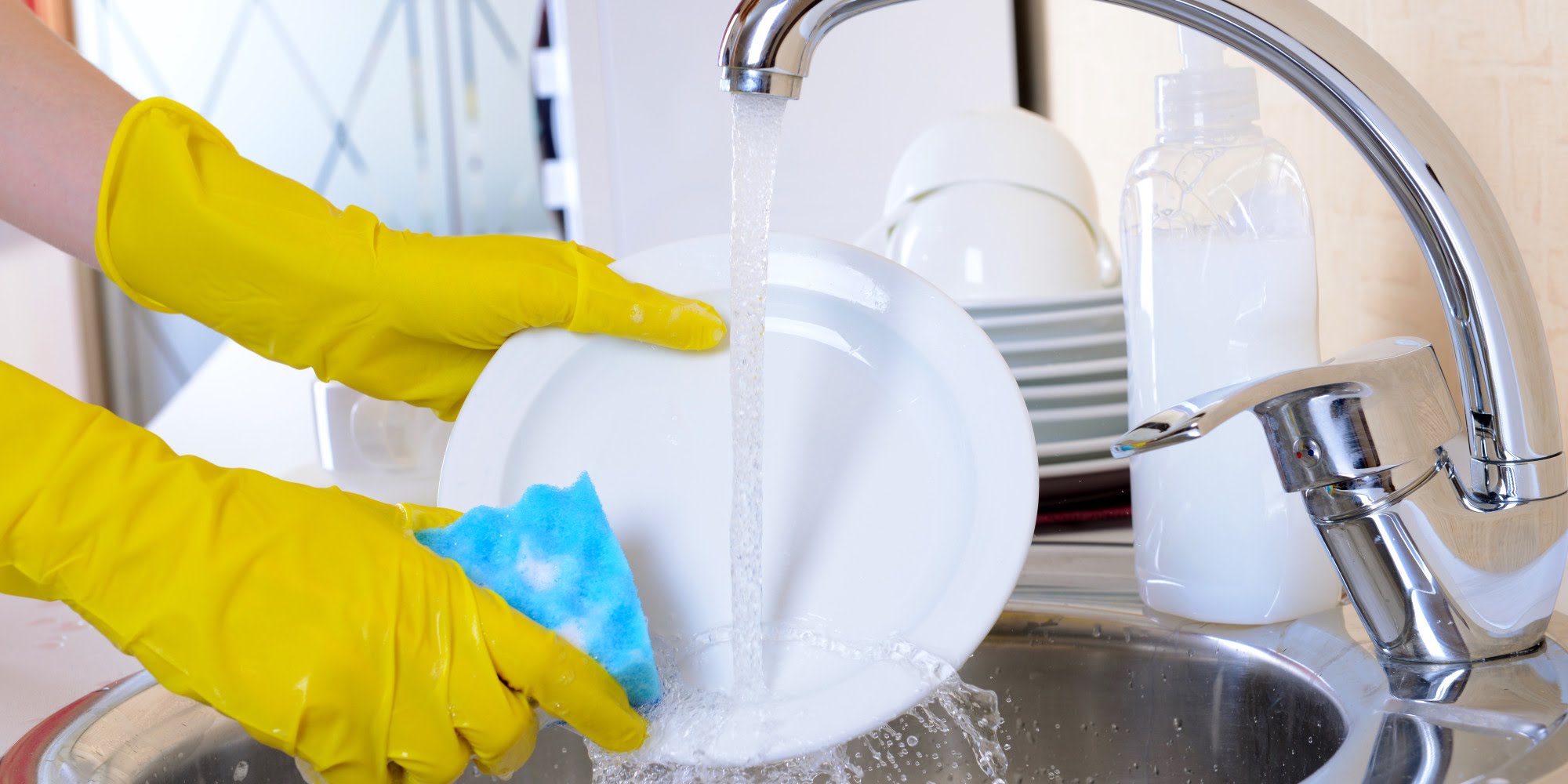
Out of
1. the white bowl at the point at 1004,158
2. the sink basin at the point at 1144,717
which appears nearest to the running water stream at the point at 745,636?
the sink basin at the point at 1144,717

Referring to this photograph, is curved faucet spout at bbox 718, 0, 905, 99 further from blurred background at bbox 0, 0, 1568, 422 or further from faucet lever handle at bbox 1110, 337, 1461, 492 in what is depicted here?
blurred background at bbox 0, 0, 1568, 422

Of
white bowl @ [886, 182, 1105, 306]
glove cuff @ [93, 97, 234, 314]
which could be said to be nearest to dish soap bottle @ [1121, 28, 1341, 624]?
white bowl @ [886, 182, 1105, 306]

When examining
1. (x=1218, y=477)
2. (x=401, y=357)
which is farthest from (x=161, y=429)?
(x=1218, y=477)

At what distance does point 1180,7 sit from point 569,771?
0.51m

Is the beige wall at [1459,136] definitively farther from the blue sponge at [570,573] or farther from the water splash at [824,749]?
the blue sponge at [570,573]

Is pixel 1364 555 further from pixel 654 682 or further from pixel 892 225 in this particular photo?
pixel 892 225

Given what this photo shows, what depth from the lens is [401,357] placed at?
748 mm

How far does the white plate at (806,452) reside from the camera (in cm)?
58

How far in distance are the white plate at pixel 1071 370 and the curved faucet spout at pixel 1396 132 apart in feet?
1.17

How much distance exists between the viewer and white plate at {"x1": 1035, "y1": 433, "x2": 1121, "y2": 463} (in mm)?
811

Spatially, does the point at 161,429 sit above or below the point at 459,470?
below

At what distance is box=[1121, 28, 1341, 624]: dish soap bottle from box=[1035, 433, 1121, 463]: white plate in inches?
6.7

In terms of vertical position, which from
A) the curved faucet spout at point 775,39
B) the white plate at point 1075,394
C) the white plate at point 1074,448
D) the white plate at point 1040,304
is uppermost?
the curved faucet spout at point 775,39

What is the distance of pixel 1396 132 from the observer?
433 mm
